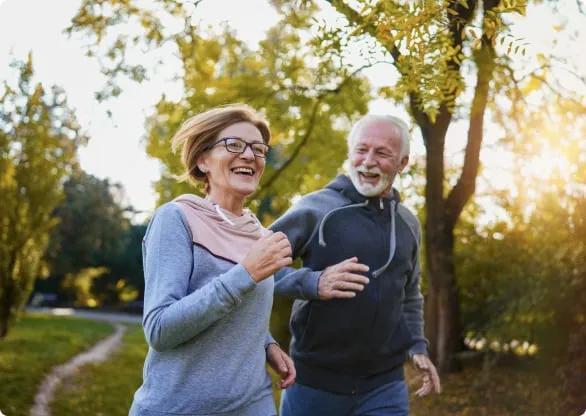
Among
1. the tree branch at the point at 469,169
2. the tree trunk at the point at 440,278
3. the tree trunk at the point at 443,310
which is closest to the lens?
the tree branch at the point at 469,169

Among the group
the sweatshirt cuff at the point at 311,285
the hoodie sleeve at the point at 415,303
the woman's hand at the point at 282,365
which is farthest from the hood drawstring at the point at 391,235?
the woman's hand at the point at 282,365

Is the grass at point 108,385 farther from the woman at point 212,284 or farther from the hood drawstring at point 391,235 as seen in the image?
the woman at point 212,284

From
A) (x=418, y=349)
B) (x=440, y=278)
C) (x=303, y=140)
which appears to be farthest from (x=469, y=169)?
(x=418, y=349)

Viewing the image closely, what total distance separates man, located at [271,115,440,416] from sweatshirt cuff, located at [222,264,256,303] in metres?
0.83

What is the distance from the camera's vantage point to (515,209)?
15.7 feet

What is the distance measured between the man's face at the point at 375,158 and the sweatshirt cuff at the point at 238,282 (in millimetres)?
1077

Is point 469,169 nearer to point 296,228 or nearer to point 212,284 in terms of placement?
point 296,228

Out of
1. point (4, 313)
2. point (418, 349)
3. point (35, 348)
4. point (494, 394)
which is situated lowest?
point (494, 394)

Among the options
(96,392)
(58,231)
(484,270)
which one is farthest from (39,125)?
(484,270)

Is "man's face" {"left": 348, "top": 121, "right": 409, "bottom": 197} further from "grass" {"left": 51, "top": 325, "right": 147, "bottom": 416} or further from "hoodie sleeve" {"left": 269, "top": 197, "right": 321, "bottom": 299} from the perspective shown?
"grass" {"left": 51, "top": 325, "right": 147, "bottom": 416}

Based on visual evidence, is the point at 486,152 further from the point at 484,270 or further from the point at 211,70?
the point at 211,70

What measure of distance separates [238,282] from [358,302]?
1.00 meters

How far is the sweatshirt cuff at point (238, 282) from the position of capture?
1451mm

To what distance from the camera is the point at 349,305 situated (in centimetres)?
239
